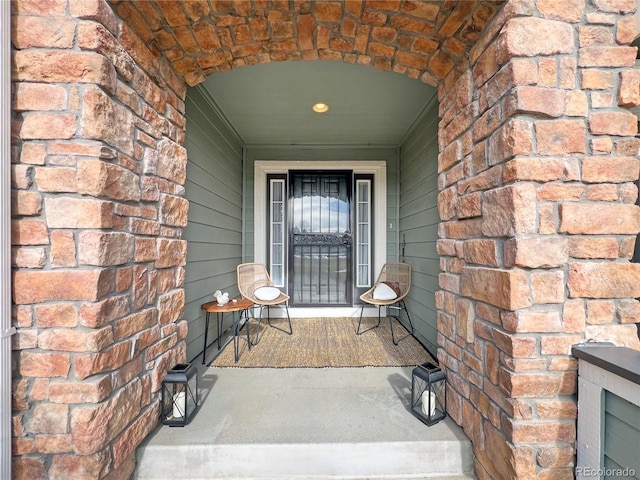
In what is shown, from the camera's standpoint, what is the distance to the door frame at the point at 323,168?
385 centimetres

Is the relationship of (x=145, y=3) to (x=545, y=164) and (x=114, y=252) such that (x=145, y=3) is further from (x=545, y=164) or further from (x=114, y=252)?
(x=545, y=164)

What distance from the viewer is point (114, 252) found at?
1.23 metres

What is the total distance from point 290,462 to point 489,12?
2317 millimetres

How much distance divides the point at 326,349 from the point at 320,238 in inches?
68.1

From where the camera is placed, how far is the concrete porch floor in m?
1.40

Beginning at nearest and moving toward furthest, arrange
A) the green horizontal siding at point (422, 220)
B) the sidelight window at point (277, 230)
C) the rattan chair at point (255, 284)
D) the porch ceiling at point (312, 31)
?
the porch ceiling at point (312, 31) < the green horizontal siding at point (422, 220) < the rattan chair at point (255, 284) < the sidelight window at point (277, 230)

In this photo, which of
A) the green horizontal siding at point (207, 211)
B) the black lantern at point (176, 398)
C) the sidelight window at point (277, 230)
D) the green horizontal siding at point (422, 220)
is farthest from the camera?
the sidelight window at point (277, 230)

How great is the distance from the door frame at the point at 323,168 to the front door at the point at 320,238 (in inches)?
5.4

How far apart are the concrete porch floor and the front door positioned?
7.61 feet

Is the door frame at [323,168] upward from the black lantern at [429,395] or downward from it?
upward

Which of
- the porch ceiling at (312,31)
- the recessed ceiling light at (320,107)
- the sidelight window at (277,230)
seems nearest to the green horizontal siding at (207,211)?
the sidelight window at (277,230)

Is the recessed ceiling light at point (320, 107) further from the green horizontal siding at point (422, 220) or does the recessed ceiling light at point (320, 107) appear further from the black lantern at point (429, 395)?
the black lantern at point (429, 395)

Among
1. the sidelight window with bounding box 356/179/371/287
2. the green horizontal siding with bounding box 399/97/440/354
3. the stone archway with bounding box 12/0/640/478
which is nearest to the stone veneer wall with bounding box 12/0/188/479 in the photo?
the stone archway with bounding box 12/0/640/478

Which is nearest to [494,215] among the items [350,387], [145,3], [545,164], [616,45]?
[545,164]
